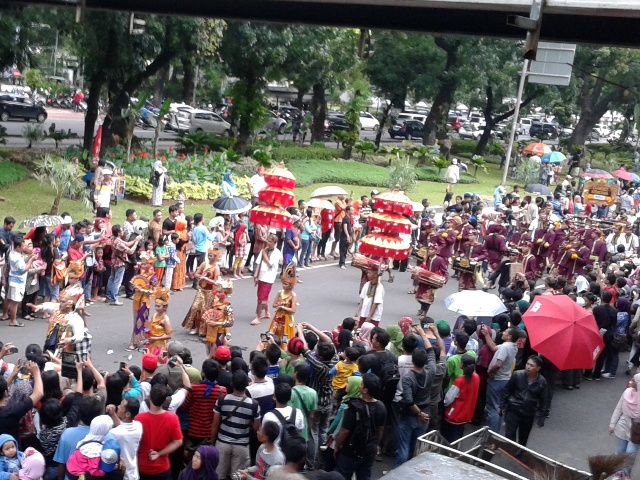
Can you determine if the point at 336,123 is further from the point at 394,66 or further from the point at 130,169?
the point at 130,169

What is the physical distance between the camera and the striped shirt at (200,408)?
816 centimetres

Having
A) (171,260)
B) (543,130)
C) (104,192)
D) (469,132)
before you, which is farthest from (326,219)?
(543,130)

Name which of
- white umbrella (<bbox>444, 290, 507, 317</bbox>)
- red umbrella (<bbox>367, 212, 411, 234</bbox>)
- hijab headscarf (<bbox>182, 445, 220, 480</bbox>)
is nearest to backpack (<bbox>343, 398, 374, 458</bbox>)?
hijab headscarf (<bbox>182, 445, 220, 480</bbox>)

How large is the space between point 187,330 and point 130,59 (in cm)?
1311

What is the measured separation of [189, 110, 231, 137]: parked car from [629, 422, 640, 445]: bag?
31975 millimetres

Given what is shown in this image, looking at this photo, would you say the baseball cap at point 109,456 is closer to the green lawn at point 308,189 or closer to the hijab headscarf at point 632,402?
the hijab headscarf at point 632,402

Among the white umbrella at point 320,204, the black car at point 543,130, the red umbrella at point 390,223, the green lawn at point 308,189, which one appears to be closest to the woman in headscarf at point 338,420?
the red umbrella at point 390,223

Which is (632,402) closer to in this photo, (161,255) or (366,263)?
(366,263)

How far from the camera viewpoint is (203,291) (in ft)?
44.5

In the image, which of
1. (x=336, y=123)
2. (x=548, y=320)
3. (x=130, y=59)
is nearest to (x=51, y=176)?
(x=130, y=59)

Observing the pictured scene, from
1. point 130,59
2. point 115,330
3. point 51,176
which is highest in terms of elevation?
point 130,59

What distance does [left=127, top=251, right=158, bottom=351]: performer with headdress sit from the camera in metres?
12.5

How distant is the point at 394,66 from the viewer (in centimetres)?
4003

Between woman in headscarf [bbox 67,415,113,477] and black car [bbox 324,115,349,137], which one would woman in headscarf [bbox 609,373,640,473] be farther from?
black car [bbox 324,115,349,137]
